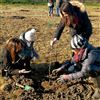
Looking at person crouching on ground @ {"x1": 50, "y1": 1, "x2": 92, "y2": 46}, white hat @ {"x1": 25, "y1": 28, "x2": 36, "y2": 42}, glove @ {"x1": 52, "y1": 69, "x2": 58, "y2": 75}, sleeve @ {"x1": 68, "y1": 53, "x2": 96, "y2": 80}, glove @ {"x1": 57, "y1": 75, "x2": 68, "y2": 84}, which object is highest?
person crouching on ground @ {"x1": 50, "y1": 1, "x2": 92, "y2": 46}

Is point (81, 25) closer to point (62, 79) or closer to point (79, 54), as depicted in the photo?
point (79, 54)

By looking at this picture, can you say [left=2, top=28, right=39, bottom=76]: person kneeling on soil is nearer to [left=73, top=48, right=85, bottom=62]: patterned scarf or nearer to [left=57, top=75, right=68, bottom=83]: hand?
[left=57, top=75, right=68, bottom=83]: hand

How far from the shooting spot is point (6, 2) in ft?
107

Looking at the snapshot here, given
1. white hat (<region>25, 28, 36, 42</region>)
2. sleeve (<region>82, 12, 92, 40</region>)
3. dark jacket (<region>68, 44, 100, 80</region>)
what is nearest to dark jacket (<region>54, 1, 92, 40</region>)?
sleeve (<region>82, 12, 92, 40</region>)

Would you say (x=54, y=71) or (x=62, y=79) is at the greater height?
(x=62, y=79)

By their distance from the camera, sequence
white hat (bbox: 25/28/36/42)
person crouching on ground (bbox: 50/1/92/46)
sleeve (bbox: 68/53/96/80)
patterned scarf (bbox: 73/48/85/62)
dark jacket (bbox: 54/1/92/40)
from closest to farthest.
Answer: sleeve (bbox: 68/53/96/80)
patterned scarf (bbox: 73/48/85/62)
person crouching on ground (bbox: 50/1/92/46)
white hat (bbox: 25/28/36/42)
dark jacket (bbox: 54/1/92/40)

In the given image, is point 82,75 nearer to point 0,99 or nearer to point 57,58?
point 0,99

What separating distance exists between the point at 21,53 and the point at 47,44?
368 cm

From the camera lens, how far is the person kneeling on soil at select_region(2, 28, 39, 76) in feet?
27.7

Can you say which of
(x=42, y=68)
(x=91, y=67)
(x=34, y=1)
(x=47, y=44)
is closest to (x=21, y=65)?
(x=42, y=68)

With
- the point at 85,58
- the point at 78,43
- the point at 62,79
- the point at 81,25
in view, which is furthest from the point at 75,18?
the point at 62,79

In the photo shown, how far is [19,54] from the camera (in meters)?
8.52

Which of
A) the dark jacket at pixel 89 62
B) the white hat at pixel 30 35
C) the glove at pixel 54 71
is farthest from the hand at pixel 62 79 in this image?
the white hat at pixel 30 35

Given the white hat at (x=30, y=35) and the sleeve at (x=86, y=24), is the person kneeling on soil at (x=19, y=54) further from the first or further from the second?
the sleeve at (x=86, y=24)
